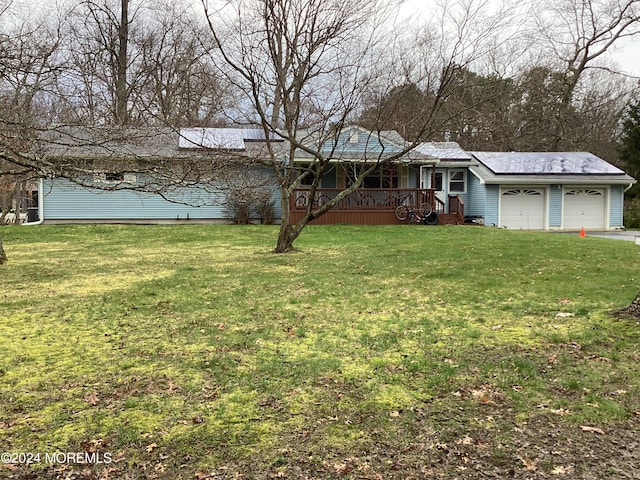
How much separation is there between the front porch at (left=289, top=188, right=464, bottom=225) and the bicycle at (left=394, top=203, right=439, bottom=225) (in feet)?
0.67

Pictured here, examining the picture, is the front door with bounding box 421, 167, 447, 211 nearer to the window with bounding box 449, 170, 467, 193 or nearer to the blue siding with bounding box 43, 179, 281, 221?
the window with bounding box 449, 170, 467, 193

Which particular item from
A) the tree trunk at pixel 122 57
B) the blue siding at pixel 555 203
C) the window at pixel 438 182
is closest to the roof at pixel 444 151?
the window at pixel 438 182

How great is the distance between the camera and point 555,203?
2214 centimetres

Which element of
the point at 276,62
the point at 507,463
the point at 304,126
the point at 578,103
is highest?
the point at 578,103

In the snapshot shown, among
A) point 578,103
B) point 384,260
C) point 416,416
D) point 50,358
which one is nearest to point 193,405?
point 416,416

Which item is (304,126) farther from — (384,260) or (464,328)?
(464,328)

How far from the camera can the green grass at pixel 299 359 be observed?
3006 millimetres

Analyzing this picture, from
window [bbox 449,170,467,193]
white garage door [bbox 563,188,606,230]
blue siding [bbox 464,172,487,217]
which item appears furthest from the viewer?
window [bbox 449,170,467,193]

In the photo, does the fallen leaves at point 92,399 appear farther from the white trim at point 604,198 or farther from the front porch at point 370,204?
the white trim at point 604,198

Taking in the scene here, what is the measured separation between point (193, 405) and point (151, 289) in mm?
4547

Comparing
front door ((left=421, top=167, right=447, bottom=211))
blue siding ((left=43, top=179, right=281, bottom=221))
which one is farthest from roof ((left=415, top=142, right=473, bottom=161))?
blue siding ((left=43, top=179, right=281, bottom=221))

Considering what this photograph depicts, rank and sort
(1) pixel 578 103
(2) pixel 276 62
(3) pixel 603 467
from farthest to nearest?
1. (1) pixel 578 103
2. (2) pixel 276 62
3. (3) pixel 603 467

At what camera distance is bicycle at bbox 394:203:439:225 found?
20031 millimetres

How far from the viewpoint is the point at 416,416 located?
3.25 meters
